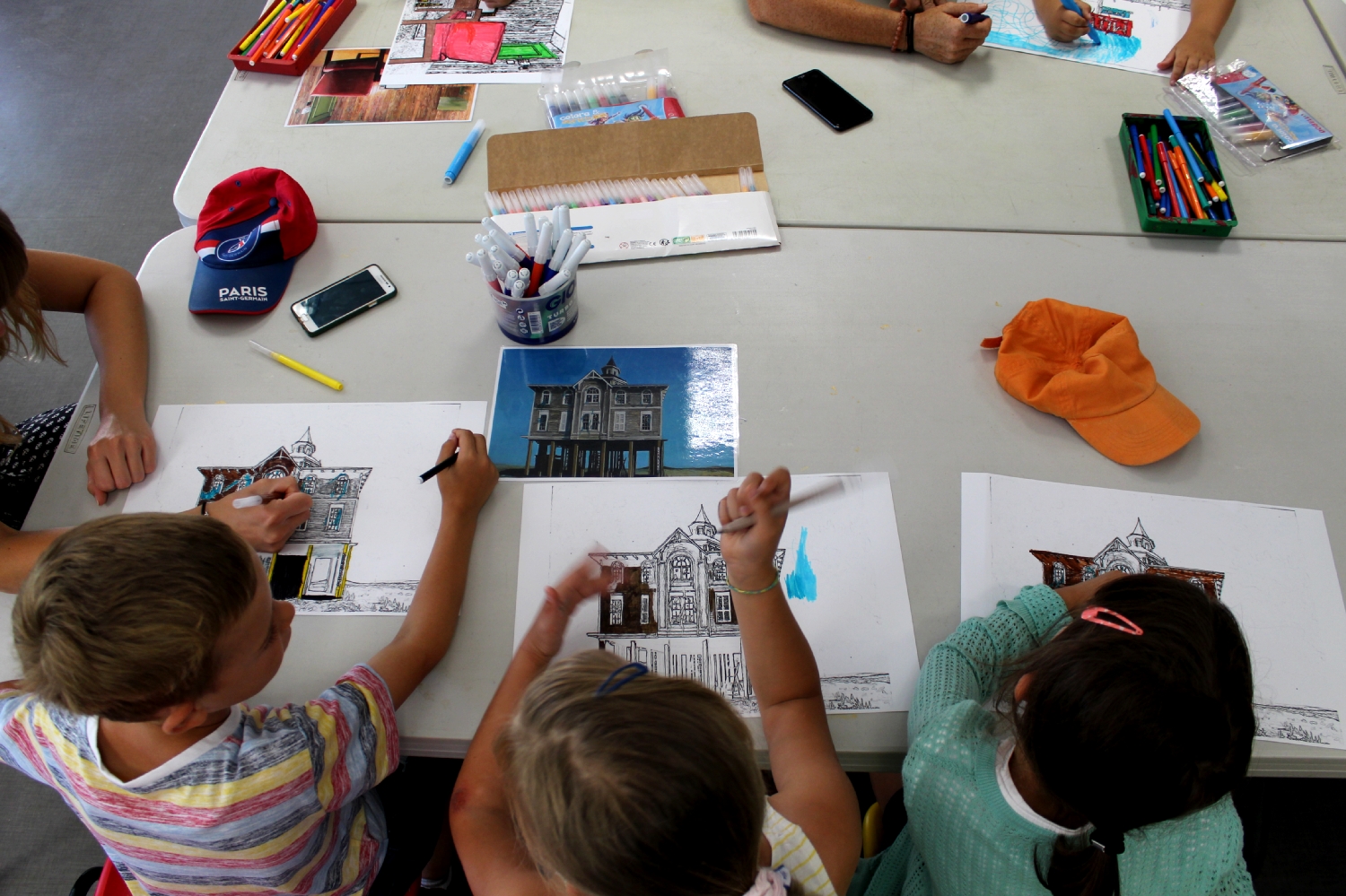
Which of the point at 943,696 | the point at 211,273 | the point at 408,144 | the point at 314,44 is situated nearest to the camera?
the point at 943,696

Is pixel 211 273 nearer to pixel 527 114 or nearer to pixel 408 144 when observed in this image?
pixel 408 144

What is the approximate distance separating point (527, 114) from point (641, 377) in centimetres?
60

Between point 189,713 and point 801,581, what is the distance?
629 millimetres

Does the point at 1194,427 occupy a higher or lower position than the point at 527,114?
lower

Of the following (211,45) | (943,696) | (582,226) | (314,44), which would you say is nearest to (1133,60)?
(582,226)

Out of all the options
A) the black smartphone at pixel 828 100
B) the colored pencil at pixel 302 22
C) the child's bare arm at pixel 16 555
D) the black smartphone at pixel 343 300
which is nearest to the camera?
the child's bare arm at pixel 16 555

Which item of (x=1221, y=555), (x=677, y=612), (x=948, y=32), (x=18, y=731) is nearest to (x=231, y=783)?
(x=18, y=731)

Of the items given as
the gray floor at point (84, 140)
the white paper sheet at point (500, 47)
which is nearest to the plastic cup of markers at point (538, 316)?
the white paper sheet at point (500, 47)

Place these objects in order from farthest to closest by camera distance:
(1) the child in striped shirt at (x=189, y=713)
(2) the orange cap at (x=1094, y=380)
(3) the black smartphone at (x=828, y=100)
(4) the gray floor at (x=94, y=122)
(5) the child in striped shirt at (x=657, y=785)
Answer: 1. (4) the gray floor at (x=94, y=122)
2. (3) the black smartphone at (x=828, y=100)
3. (2) the orange cap at (x=1094, y=380)
4. (1) the child in striped shirt at (x=189, y=713)
5. (5) the child in striped shirt at (x=657, y=785)

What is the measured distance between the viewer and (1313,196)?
4.15 ft

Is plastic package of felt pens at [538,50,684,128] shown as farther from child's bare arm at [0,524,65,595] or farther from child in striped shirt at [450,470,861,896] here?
child's bare arm at [0,524,65,595]

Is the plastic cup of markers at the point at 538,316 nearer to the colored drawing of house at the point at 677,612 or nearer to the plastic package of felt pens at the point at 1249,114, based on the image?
the colored drawing of house at the point at 677,612

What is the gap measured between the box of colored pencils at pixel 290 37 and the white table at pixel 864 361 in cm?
43

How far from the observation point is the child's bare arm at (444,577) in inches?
33.1
